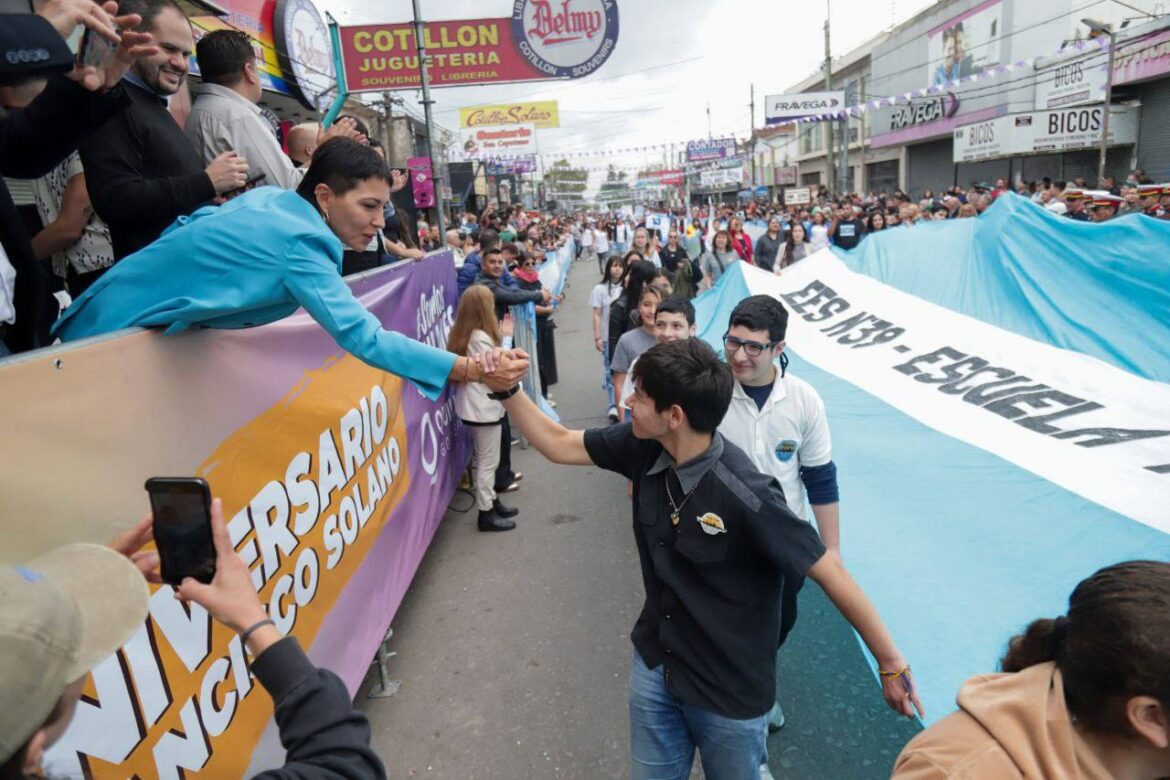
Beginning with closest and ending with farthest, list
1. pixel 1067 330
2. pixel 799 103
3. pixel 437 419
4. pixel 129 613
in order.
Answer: pixel 129 613 < pixel 1067 330 < pixel 437 419 < pixel 799 103

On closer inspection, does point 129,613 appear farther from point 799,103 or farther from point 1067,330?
point 799,103

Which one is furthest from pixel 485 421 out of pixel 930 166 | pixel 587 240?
pixel 930 166

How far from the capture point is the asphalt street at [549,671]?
3.10 metres

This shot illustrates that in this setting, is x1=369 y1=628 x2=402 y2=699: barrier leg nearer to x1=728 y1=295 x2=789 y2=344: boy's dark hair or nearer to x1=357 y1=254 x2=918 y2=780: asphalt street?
x1=357 y1=254 x2=918 y2=780: asphalt street

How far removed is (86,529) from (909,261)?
6420 millimetres

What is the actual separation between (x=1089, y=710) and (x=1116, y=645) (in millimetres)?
131

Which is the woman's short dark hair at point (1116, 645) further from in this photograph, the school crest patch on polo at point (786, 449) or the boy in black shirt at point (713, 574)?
the school crest patch on polo at point (786, 449)

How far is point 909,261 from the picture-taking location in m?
6.33

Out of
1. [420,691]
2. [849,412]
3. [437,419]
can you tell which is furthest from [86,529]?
[849,412]

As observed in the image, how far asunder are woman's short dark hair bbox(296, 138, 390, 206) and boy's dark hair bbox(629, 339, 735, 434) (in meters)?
1.15

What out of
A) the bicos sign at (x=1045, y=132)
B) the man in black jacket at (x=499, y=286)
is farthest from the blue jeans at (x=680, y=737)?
the bicos sign at (x=1045, y=132)

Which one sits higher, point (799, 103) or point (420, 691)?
point (799, 103)

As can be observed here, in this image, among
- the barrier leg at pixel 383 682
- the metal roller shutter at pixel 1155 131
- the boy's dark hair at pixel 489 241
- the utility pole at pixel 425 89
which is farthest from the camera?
the metal roller shutter at pixel 1155 131

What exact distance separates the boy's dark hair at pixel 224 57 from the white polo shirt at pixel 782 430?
2.57 meters
